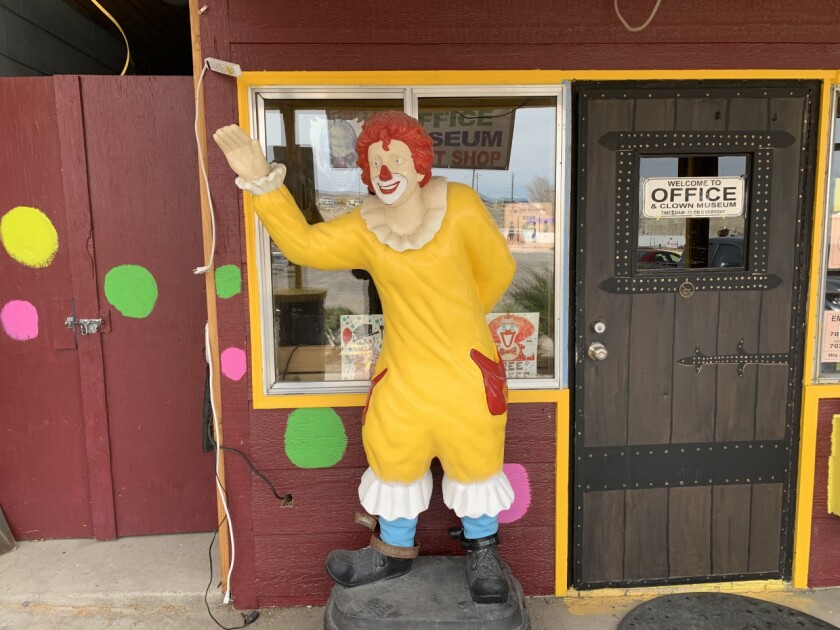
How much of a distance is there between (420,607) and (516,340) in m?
1.25

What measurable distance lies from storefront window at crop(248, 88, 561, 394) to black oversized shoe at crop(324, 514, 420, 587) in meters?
0.73

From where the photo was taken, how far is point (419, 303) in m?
2.33

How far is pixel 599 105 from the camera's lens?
271 cm

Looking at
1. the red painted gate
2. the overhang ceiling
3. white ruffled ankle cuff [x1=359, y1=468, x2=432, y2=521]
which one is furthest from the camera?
the overhang ceiling

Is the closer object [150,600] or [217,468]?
[217,468]

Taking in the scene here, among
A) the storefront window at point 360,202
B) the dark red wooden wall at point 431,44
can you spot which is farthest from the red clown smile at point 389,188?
the dark red wooden wall at point 431,44

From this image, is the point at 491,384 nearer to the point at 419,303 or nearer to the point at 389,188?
the point at 419,303

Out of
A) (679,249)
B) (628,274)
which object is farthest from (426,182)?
(679,249)

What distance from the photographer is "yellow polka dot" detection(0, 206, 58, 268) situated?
10.4 ft

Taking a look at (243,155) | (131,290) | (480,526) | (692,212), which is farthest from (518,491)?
(131,290)

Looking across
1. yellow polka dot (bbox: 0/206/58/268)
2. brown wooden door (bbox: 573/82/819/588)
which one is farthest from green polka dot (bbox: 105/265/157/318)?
brown wooden door (bbox: 573/82/819/588)

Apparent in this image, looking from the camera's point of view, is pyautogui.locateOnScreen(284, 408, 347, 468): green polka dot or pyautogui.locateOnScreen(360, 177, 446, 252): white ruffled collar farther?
pyautogui.locateOnScreen(284, 408, 347, 468): green polka dot

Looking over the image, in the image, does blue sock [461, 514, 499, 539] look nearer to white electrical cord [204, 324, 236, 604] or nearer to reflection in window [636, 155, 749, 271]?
white electrical cord [204, 324, 236, 604]

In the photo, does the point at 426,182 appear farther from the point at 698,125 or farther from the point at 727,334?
the point at 727,334
